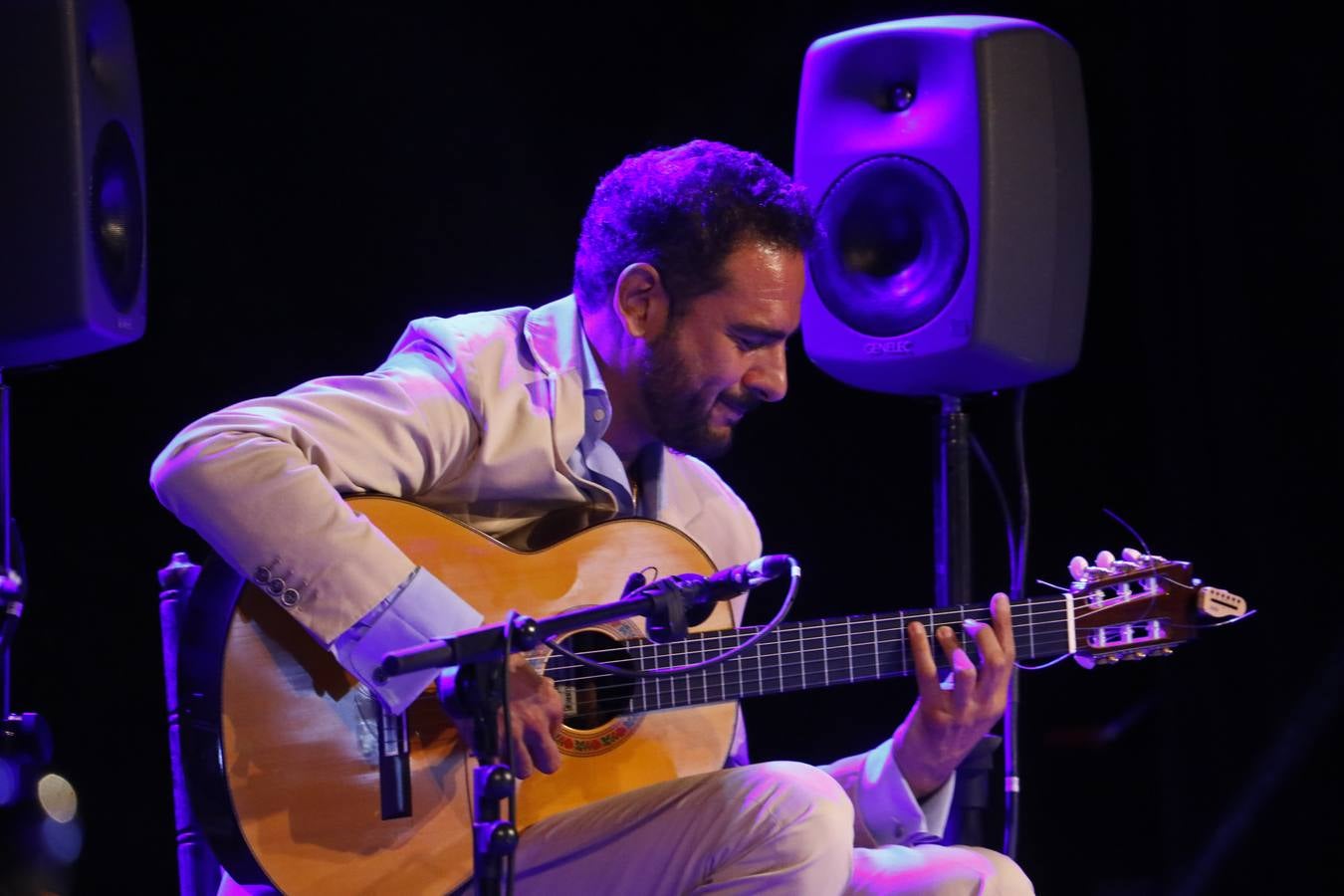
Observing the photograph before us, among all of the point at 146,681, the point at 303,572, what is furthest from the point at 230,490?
the point at 146,681

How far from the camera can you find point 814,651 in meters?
2.48

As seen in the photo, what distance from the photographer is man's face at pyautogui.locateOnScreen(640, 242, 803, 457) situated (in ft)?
8.55

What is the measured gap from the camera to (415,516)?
7.52 feet

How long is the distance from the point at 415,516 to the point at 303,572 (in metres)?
0.26

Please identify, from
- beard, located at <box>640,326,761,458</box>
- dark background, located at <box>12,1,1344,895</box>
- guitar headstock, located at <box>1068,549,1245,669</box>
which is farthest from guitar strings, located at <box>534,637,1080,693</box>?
dark background, located at <box>12,1,1344,895</box>

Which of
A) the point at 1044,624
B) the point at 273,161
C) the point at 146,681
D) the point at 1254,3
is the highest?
the point at 1254,3

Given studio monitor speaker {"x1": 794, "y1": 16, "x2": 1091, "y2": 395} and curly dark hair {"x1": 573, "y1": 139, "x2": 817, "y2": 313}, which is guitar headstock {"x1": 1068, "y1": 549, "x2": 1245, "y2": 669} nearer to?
studio monitor speaker {"x1": 794, "y1": 16, "x2": 1091, "y2": 395}

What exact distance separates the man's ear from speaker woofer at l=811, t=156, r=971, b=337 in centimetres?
52

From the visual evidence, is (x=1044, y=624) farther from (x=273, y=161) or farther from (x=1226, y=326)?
(x=273, y=161)

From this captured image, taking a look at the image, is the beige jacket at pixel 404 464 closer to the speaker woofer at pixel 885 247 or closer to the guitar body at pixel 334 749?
the guitar body at pixel 334 749

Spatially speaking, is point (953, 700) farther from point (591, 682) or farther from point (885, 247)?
point (885, 247)

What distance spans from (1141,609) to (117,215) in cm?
206

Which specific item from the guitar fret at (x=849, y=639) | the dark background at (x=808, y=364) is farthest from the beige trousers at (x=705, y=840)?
the dark background at (x=808, y=364)

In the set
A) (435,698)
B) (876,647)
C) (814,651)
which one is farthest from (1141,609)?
(435,698)
